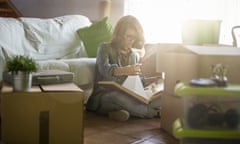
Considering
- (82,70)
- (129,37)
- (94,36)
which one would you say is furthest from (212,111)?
(94,36)

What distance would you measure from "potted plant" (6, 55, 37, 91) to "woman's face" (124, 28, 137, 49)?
42.4 inches

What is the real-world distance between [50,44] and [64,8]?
0.94 metres

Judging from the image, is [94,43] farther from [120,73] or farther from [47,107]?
[47,107]

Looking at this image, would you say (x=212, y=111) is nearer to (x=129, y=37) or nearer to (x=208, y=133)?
(x=208, y=133)

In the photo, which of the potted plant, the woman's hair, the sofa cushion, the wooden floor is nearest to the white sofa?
the sofa cushion

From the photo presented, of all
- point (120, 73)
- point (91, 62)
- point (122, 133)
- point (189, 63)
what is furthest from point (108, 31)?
point (189, 63)

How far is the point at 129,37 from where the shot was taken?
2629 mm

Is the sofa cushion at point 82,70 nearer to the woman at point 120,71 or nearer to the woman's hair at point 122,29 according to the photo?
the woman at point 120,71

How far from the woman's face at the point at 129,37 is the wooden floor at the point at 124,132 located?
0.56 metres

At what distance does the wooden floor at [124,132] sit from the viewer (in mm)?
1986

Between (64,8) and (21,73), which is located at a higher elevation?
(64,8)

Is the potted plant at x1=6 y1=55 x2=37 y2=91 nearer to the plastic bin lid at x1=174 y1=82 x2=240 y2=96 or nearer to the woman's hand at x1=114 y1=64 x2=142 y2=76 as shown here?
the plastic bin lid at x1=174 y1=82 x2=240 y2=96

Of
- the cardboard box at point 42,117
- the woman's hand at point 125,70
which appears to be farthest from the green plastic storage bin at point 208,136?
the woman's hand at point 125,70

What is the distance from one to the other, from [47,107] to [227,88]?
812 mm
